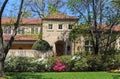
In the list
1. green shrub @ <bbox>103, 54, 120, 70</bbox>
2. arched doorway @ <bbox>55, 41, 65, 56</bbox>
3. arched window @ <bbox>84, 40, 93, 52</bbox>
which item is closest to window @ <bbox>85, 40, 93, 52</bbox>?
arched window @ <bbox>84, 40, 93, 52</bbox>

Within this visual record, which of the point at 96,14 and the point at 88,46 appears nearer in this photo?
the point at 96,14

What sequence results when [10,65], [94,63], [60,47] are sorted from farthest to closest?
[60,47], [94,63], [10,65]

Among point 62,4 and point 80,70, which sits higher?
point 62,4

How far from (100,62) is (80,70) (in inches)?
80.5

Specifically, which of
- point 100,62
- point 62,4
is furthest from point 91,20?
point 100,62

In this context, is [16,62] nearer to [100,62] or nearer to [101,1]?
[100,62]

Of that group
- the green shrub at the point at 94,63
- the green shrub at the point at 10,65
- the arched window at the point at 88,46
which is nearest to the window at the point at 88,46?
the arched window at the point at 88,46

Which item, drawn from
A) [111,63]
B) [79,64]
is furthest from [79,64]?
[111,63]

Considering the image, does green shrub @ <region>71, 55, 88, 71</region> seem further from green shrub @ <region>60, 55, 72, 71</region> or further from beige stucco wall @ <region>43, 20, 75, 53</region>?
beige stucco wall @ <region>43, 20, 75, 53</region>

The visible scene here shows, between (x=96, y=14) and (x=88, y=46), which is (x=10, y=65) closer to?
(x=96, y=14)

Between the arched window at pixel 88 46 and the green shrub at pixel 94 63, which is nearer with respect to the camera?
the green shrub at pixel 94 63

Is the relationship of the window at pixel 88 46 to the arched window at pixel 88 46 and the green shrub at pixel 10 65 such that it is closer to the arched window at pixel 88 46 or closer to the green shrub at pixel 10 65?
the arched window at pixel 88 46

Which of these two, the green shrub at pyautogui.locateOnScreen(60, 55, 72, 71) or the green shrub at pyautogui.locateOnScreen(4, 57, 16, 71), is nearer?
the green shrub at pyautogui.locateOnScreen(4, 57, 16, 71)

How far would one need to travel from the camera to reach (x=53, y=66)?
90.6 ft
